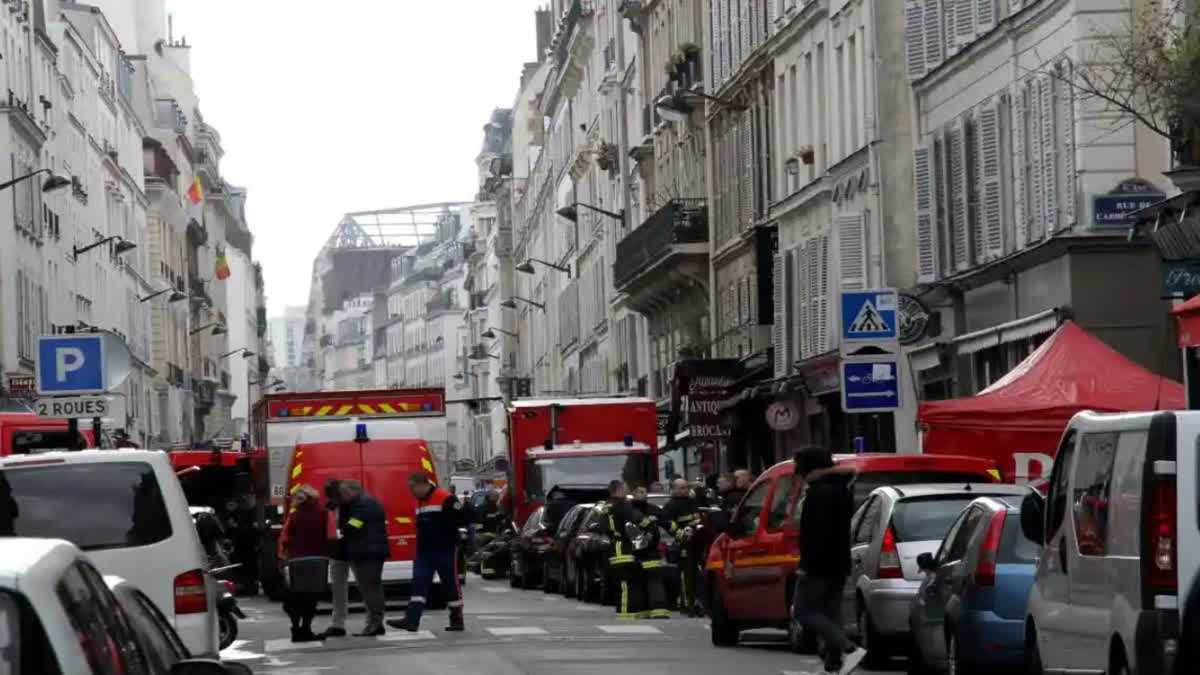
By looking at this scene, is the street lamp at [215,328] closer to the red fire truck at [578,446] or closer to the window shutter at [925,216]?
the red fire truck at [578,446]

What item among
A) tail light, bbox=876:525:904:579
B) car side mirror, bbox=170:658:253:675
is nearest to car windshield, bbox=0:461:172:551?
tail light, bbox=876:525:904:579

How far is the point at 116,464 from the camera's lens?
16.8 m

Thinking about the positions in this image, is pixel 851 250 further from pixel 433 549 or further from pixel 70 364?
pixel 433 549

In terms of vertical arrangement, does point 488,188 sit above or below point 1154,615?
above

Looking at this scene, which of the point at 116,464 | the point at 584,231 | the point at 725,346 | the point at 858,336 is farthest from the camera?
the point at 584,231

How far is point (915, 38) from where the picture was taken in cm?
4106

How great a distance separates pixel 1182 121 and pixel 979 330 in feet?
45.1

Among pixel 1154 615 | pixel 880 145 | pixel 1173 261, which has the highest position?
pixel 880 145

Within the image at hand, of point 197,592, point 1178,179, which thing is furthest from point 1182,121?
point 197,592

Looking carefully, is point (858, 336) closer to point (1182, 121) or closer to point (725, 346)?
point (1182, 121)

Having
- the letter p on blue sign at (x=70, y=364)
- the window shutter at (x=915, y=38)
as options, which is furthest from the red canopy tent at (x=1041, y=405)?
the window shutter at (x=915, y=38)

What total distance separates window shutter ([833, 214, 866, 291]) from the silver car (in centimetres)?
2217

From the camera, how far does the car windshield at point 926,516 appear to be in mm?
21562

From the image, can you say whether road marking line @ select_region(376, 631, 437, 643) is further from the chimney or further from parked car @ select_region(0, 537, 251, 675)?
the chimney
